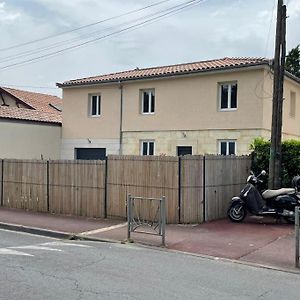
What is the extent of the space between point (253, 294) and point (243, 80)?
16.2 meters

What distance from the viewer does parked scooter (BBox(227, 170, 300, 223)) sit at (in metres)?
13.0

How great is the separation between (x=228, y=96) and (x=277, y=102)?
28.4 ft

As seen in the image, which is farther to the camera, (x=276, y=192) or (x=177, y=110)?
(x=177, y=110)

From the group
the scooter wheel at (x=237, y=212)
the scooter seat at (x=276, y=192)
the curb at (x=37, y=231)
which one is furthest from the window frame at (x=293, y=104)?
the curb at (x=37, y=231)

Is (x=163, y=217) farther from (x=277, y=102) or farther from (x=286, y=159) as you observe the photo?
(x=286, y=159)

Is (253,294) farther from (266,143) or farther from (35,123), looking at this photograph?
(35,123)

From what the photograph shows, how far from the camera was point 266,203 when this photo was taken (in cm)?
1342

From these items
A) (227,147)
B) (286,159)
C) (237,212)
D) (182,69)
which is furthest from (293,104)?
(237,212)

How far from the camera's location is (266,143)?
1520 cm

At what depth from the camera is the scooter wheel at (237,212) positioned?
44.0ft

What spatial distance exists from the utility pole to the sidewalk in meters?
1.38

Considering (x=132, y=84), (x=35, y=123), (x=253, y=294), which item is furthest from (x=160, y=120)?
(x=253, y=294)

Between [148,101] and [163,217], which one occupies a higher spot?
[148,101]

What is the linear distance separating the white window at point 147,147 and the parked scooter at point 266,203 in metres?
11.9
